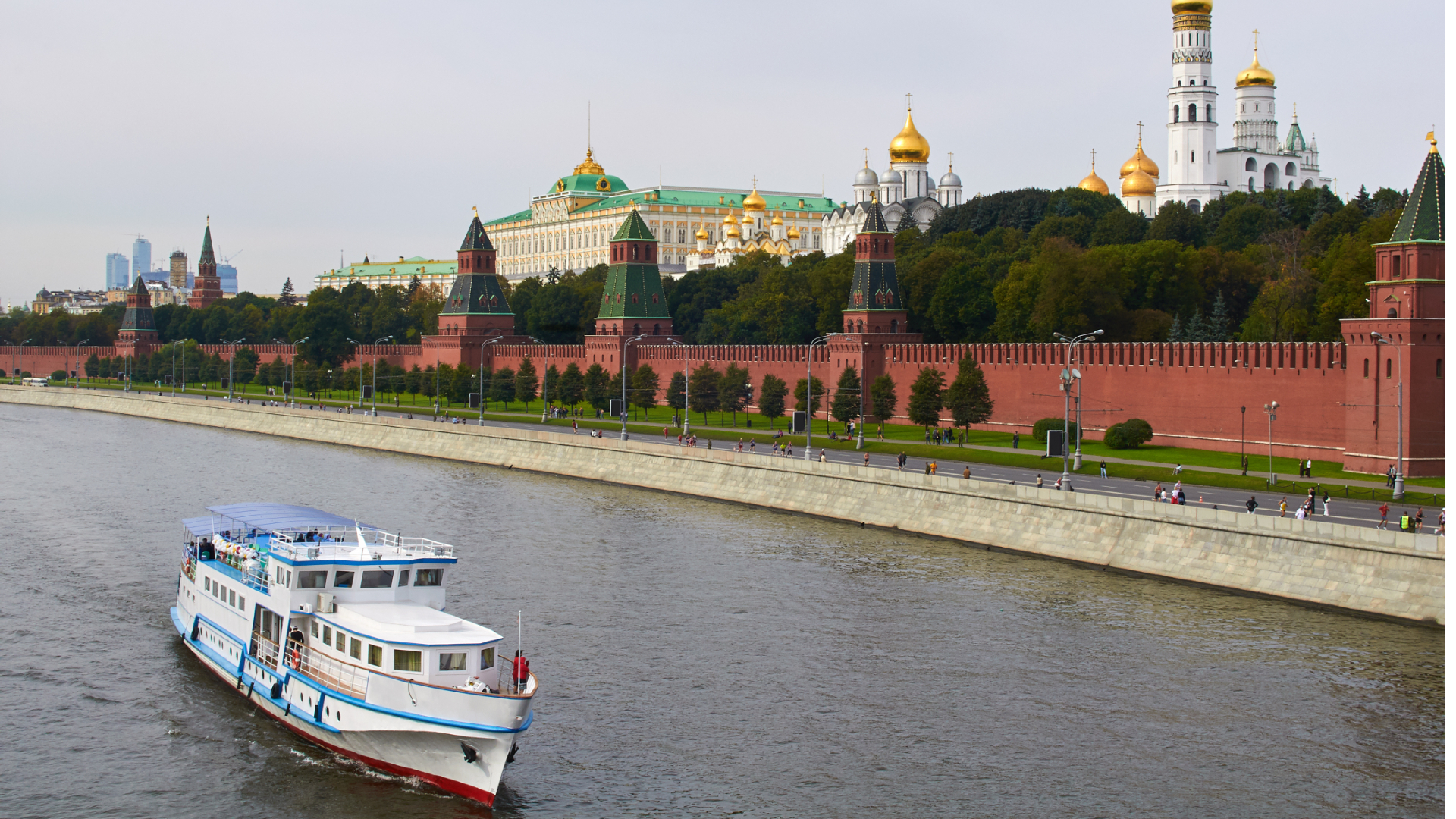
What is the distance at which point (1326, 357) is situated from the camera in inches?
2004

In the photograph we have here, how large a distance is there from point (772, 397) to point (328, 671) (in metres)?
46.1

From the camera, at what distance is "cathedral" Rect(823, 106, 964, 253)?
129 meters

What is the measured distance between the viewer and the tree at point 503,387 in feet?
275

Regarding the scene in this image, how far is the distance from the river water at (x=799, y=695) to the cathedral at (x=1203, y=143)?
81067 millimetres

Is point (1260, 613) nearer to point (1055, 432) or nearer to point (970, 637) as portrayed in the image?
point (970, 637)

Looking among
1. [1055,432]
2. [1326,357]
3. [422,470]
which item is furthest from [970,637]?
[422,470]

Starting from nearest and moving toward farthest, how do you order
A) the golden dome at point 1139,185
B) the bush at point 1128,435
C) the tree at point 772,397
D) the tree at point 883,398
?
the bush at point 1128,435
the tree at point 883,398
the tree at point 772,397
the golden dome at point 1139,185

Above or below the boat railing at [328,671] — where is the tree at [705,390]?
above

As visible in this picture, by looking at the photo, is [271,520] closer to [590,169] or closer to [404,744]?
[404,744]

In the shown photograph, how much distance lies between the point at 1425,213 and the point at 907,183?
292 feet

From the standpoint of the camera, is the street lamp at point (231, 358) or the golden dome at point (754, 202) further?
the golden dome at point (754, 202)

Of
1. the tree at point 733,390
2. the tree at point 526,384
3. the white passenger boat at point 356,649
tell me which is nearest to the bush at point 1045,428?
the tree at point 733,390

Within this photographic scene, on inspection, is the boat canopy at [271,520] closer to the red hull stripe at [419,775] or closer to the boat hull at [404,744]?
the boat hull at [404,744]

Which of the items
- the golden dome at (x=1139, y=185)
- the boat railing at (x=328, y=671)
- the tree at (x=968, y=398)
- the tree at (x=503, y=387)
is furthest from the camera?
the golden dome at (x=1139, y=185)
